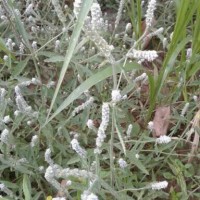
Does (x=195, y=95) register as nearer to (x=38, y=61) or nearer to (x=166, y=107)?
(x=166, y=107)

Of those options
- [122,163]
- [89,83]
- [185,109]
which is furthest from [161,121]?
[89,83]

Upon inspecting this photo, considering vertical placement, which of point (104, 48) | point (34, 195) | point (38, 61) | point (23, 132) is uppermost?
point (104, 48)

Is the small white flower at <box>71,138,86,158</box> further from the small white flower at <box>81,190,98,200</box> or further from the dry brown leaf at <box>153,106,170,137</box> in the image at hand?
the dry brown leaf at <box>153,106,170,137</box>

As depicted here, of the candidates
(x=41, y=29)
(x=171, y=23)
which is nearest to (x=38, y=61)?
(x=41, y=29)

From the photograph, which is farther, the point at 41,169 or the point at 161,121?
the point at 161,121

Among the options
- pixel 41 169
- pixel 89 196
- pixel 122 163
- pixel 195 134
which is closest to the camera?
pixel 89 196

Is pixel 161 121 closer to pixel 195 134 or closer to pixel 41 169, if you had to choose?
pixel 195 134

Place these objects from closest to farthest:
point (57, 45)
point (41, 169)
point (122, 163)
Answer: point (122, 163) → point (41, 169) → point (57, 45)

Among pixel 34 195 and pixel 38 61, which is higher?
pixel 38 61

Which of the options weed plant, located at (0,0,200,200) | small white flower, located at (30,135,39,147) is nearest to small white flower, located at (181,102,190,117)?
weed plant, located at (0,0,200,200)
